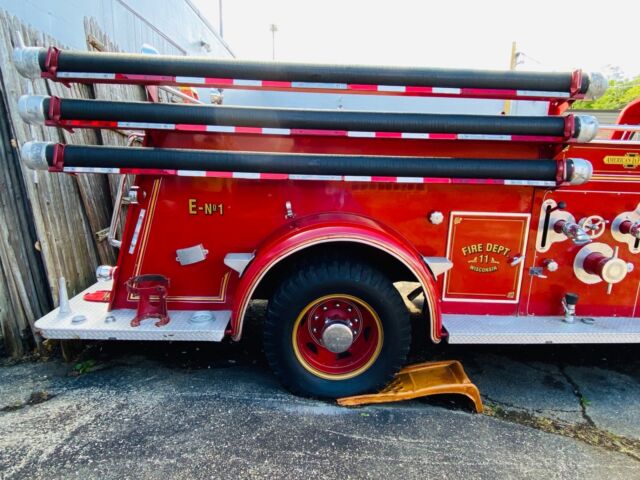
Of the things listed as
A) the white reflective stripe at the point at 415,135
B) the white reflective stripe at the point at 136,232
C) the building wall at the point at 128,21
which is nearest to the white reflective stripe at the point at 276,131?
the white reflective stripe at the point at 415,135

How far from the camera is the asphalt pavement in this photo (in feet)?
6.66

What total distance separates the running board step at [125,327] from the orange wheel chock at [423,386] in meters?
0.95

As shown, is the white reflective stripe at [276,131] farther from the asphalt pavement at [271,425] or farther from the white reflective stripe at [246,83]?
the asphalt pavement at [271,425]

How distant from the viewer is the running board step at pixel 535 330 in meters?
2.58

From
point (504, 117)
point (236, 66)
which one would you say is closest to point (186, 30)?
point (236, 66)

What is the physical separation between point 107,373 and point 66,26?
12.7 ft

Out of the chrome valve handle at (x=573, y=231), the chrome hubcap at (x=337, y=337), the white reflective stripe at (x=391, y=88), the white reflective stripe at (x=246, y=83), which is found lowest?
the chrome hubcap at (x=337, y=337)

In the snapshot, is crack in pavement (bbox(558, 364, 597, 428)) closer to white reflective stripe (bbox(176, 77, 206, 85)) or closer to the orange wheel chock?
the orange wheel chock

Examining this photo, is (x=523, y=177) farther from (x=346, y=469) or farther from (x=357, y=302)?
(x=346, y=469)

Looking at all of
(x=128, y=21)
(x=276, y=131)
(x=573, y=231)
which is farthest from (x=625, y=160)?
(x=128, y=21)

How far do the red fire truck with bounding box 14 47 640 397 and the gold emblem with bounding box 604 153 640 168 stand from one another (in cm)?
1

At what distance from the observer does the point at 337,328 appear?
8.02 feet

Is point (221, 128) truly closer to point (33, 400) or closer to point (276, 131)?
point (276, 131)

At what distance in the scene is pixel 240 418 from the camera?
2.35 metres
